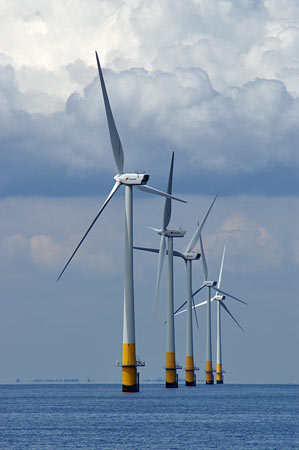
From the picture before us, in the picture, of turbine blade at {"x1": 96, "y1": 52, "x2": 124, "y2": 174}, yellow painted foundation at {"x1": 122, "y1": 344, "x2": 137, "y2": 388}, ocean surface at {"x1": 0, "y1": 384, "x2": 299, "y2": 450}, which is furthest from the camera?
yellow painted foundation at {"x1": 122, "y1": 344, "x2": 137, "y2": 388}

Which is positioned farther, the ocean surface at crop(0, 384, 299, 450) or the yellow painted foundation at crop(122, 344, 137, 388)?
the yellow painted foundation at crop(122, 344, 137, 388)

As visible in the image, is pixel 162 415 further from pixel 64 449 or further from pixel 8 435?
pixel 64 449

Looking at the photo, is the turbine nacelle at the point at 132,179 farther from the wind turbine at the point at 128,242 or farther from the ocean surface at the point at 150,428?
the ocean surface at the point at 150,428

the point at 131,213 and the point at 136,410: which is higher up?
the point at 131,213

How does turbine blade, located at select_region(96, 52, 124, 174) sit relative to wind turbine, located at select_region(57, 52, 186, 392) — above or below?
above

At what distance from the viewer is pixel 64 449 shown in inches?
3875

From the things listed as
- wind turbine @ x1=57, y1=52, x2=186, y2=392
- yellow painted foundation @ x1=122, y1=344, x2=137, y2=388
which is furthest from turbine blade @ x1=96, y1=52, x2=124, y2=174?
yellow painted foundation @ x1=122, y1=344, x2=137, y2=388

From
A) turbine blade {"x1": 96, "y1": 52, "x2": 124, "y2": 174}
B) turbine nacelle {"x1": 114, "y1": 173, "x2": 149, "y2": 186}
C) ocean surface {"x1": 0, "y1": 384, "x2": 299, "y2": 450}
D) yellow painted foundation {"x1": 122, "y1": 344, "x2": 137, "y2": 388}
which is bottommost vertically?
ocean surface {"x1": 0, "y1": 384, "x2": 299, "y2": 450}

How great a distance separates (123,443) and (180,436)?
352 inches

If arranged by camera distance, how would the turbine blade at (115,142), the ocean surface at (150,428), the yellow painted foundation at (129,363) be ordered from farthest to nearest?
the yellow painted foundation at (129,363) → the turbine blade at (115,142) → the ocean surface at (150,428)

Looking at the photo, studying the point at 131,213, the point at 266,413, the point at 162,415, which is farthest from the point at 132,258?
the point at 266,413

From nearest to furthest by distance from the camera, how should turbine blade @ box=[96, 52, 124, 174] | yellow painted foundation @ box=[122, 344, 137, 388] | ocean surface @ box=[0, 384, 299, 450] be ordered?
1. ocean surface @ box=[0, 384, 299, 450]
2. turbine blade @ box=[96, 52, 124, 174]
3. yellow painted foundation @ box=[122, 344, 137, 388]

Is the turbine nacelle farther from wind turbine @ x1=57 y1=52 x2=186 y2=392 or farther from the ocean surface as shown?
the ocean surface

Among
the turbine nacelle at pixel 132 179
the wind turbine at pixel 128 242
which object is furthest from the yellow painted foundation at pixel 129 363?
the turbine nacelle at pixel 132 179
